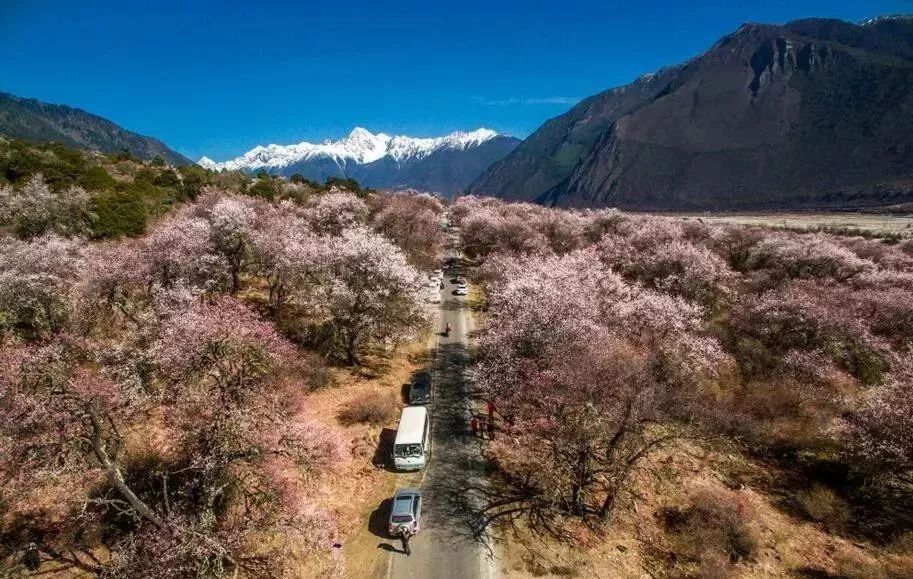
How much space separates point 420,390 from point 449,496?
9.84 meters

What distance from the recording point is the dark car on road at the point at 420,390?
32.0 m

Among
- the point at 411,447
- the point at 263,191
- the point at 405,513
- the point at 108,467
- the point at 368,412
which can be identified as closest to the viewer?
Answer: the point at 108,467

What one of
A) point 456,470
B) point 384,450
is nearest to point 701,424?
point 456,470

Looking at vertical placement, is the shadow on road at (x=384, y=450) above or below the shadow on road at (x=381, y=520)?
above

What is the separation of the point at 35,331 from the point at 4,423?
21343 millimetres

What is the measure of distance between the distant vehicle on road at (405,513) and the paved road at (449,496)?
661 millimetres

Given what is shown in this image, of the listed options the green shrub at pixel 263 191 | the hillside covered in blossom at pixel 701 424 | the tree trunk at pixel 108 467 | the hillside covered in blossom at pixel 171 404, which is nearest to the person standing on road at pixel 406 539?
the hillside covered in blossom at pixel 171 404

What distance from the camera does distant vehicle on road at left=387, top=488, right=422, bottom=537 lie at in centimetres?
2027

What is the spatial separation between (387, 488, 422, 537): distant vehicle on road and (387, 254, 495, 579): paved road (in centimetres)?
66

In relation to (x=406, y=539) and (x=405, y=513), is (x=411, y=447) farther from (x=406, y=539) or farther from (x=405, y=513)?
(x=406, y=539)

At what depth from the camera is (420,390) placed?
1277 inches

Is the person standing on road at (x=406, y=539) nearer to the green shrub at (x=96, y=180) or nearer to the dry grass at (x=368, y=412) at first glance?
the dry grass at (x=368, y=412)

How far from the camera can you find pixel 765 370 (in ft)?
119

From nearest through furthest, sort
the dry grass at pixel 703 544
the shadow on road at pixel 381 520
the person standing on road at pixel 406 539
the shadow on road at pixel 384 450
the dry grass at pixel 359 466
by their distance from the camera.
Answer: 1. the person standing on road at pixel 406 539
2. the dry grass at pixel 359 466
3. the dry grass at pixel 703 544
4. the shadow on road at pixel 381 520
5. the shadow on road at pixel 384 450
